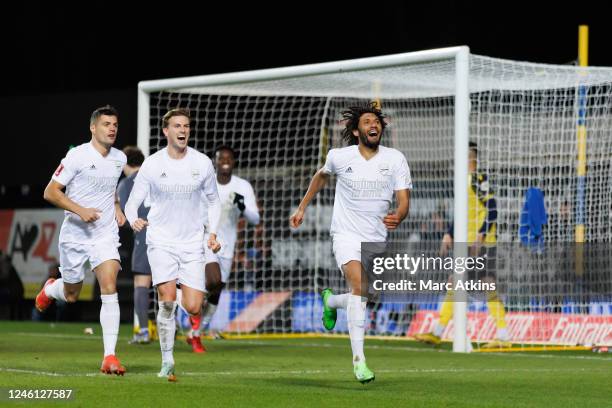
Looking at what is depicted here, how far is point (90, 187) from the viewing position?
10.7m

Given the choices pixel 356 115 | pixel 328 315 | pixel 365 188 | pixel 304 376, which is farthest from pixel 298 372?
pixel 356 115

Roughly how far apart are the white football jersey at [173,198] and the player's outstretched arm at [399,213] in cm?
149

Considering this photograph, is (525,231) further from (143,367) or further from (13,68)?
(13,68)

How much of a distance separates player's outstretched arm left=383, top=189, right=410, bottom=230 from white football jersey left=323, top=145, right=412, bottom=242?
2.3 inches

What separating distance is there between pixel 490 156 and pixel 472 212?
4.08 ft

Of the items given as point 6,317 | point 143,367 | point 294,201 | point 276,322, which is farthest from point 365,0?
point 143,367

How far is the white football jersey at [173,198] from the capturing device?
34.3 feet

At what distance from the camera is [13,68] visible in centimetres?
2595

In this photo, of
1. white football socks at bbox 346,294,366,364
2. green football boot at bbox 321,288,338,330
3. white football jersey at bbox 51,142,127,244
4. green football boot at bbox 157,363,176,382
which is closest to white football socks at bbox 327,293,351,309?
green football boot at bbox 321,288,338,330

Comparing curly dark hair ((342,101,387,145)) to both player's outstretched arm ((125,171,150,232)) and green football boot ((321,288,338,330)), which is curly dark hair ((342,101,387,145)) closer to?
green football boot ((321,288,338,330))

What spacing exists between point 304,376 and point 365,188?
64.1 inches

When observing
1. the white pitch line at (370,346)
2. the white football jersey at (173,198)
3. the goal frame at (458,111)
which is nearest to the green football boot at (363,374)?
the white football jersey at (173,198)

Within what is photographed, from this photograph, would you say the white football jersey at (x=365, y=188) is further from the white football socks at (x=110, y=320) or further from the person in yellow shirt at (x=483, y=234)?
the person in yellow shirt at (x=483, y=234)

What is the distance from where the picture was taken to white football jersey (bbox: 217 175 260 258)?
1521 cm
